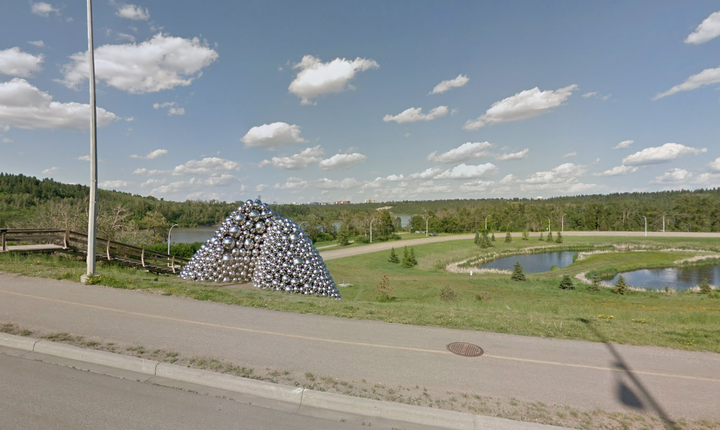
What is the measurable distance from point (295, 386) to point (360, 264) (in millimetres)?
37534

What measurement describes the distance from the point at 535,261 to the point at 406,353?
179 feet

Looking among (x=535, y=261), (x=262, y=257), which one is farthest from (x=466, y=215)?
(x=262, y=257)

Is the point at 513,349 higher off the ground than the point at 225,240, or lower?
lower

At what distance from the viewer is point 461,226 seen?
345 feet

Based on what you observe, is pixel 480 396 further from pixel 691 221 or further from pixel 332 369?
pixel 691 221

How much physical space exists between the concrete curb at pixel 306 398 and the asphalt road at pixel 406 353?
0.57 metres

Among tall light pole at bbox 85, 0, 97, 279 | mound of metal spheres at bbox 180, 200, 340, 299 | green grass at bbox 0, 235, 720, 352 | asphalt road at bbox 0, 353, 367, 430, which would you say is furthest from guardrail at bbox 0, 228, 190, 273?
asphalt road at bbox 0, 353, 367, 430

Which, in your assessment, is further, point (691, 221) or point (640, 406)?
point (691, 221)

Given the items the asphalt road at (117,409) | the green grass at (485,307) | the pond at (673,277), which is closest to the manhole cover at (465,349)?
the green grass at (485,307)

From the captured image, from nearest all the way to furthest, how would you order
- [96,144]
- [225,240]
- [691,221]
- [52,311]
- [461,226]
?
[52,311] → [96,144] → [225,240] → [691,221] → [461,226]

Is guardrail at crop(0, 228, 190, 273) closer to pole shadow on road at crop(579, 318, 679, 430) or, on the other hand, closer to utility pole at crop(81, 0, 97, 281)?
utility pole at crop(81, 0, 97, 281)

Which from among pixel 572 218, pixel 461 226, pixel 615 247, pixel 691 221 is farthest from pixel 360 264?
pixel 691 221

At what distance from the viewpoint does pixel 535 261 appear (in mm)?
53094

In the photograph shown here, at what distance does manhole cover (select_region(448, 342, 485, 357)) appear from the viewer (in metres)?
5.95
